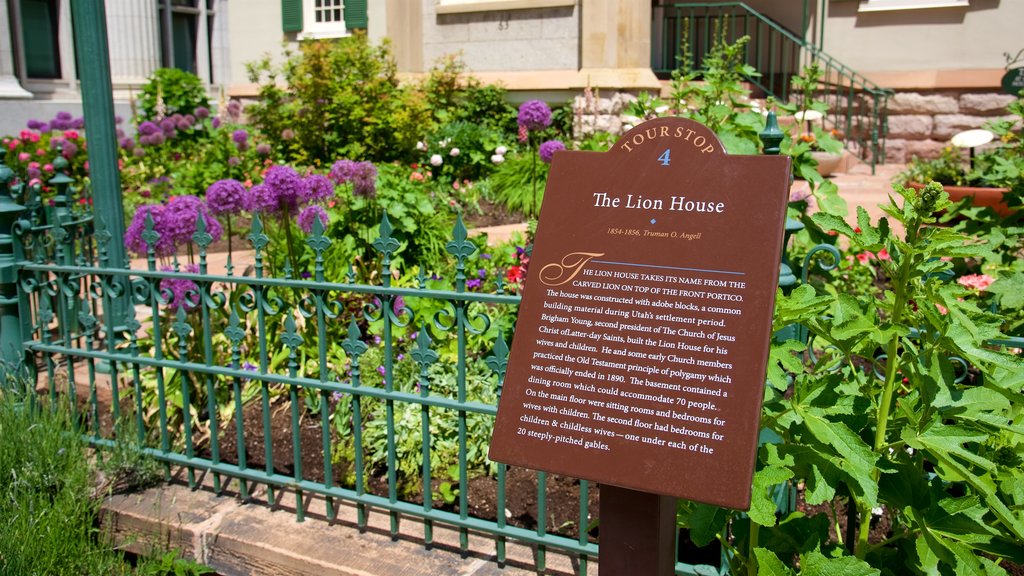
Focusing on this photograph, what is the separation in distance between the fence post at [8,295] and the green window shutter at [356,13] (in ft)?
28.9

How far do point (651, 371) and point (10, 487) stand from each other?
2.43m

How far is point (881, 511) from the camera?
3084 mm

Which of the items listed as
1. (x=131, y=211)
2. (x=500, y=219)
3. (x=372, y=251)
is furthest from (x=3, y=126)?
(x=372, y=251)

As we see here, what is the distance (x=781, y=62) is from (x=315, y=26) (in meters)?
6.56

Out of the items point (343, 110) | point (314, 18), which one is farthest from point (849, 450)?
point (314, 18)

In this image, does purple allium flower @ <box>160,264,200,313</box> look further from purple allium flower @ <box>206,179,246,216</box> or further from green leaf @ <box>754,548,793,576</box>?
green leaf @ <box>754,548,793,576</box>

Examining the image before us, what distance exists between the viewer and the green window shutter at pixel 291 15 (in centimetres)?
1284

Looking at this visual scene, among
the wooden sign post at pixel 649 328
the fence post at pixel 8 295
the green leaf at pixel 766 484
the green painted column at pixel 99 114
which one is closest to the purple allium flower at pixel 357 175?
the green painted column at pixel 99 114

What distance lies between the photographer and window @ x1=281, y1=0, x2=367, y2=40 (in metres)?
12.8

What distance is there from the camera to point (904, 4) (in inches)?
435

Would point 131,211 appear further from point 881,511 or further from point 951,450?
point 951,450

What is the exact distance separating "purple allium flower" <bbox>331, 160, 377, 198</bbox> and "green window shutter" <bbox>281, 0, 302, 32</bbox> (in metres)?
8.85

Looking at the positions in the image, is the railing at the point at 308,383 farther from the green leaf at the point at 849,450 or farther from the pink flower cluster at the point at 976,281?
the pink flower cluster at the point at 976,281

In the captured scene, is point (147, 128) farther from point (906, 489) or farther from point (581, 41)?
point (906, 489)
